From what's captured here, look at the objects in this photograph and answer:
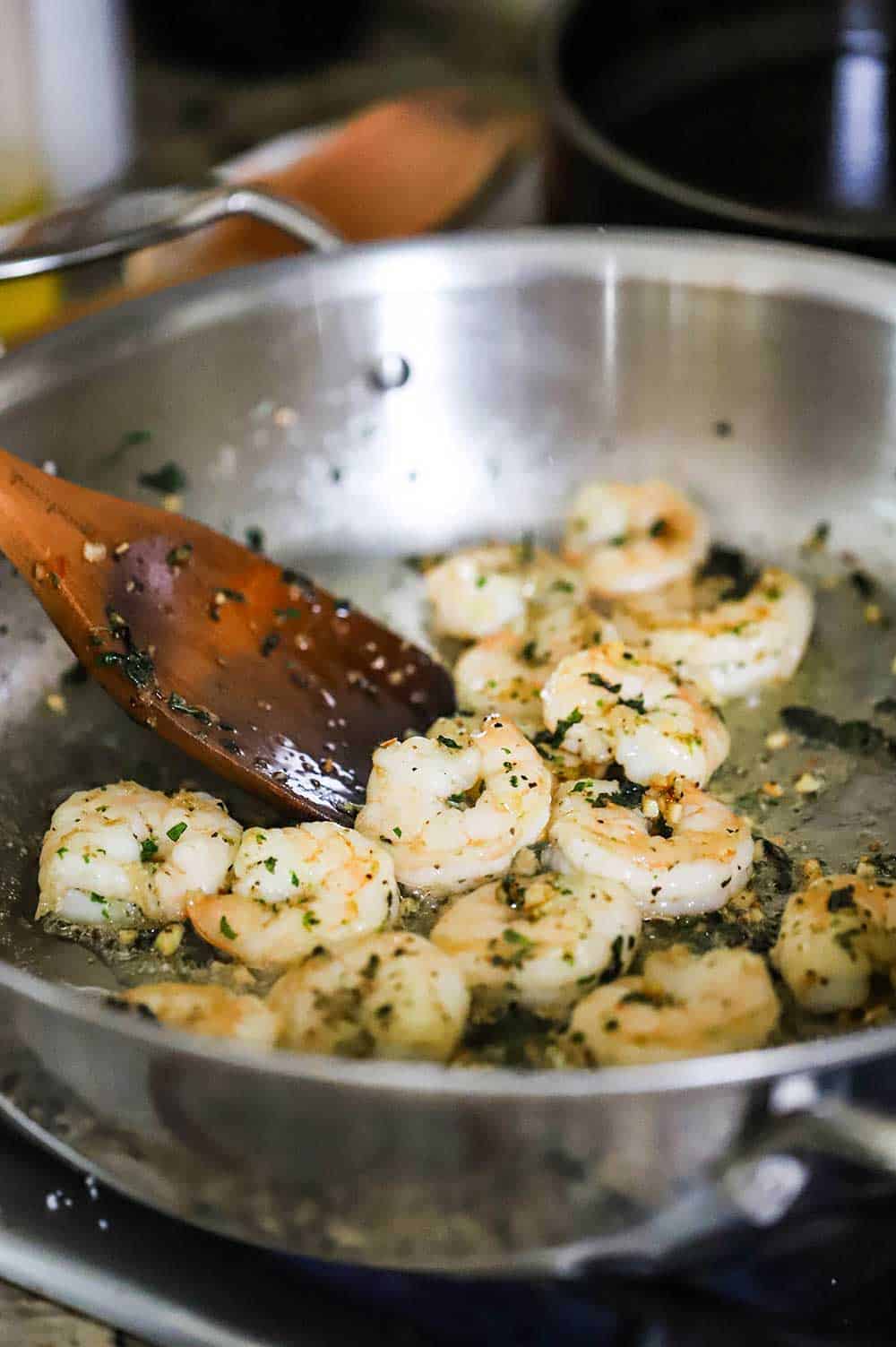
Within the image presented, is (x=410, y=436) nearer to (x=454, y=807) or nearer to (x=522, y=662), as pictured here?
(x=522, y=662)

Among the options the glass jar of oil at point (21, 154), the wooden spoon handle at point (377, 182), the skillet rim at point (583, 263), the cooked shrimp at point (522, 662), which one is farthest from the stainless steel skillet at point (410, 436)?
the glass jar of oil at point (21, 154)

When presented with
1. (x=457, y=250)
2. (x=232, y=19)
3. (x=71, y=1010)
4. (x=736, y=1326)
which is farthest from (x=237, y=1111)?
(x=232, y=19)

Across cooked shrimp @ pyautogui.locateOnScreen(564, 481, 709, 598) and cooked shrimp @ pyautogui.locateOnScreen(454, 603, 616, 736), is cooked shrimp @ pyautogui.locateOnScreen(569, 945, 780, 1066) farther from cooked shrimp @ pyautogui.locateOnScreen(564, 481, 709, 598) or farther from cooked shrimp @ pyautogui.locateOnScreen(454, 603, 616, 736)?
cooked shrimp @ pyautogui.locateOnScreen(564, 481, 709, 598)

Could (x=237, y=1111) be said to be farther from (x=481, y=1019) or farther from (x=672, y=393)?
(x=672, y=393)

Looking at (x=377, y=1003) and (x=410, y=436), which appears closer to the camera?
(x=377, y=1003)

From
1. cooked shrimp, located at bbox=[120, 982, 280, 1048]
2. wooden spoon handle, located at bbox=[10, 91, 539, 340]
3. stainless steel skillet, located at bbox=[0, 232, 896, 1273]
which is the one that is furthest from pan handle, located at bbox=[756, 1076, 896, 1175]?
wooden spoon handle, located at bbox=[10, 91, 539, 340]

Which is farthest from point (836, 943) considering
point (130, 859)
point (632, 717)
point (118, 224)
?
point (118, 224)
